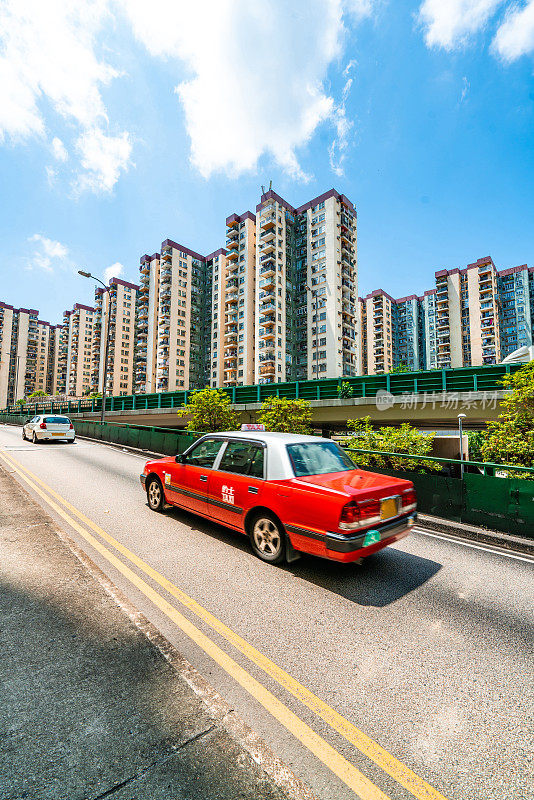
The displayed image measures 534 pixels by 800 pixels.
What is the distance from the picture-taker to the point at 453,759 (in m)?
2.03

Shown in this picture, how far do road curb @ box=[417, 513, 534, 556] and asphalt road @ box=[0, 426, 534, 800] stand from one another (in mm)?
453

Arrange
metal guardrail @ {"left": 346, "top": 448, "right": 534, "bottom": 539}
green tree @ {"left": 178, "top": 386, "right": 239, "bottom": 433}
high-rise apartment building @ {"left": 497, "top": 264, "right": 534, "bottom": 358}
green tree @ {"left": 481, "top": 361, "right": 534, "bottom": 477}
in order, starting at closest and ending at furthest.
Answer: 1. metal guardrail @ {"left": 346, "top": 448, "right": 534, "bottom": 539}
2. green tree @ {"left": 481, "top": 361, "right": 534, "bottom": 477}
3. green tree @ {"left": 178, "top": 386, "right": 239, "bottom": 433}
4. high-rise apartment building @ {"left": 497, "top": 264, "right": 534, "bottom": 358}

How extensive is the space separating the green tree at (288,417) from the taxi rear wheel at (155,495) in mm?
9561

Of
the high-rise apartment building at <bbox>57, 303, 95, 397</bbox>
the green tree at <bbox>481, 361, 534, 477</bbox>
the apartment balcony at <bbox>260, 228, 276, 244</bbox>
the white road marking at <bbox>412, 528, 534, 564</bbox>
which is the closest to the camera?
the white road marking at <bbox>412, 528, 534, 564</bbox>

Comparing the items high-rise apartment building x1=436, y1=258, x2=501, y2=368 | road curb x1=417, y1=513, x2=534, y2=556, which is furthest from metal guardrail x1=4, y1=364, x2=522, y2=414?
high-rise apartment building x1=436, y1=258, x2=501, y2=368

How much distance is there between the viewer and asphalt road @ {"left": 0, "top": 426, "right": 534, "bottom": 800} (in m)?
2.03

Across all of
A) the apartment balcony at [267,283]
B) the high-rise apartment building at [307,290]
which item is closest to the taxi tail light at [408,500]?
the high-rise apartment building at [307,290]

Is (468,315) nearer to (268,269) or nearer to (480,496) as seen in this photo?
(268,269)

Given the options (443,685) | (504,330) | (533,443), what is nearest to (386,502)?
(443,685)

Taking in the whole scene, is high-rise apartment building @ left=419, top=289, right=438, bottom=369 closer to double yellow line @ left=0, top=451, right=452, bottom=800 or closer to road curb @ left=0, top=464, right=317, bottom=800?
double yellow line @ left=0, top=451, right=452, bottom=800

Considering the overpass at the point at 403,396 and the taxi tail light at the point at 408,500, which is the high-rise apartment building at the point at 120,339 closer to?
the overpass at the point at 403,396

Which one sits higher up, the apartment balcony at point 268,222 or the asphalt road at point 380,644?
the apartment balcony at point 268,222

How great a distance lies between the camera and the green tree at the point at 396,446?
8344mm

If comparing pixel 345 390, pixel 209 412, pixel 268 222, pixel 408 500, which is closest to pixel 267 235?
pixel 268 222
